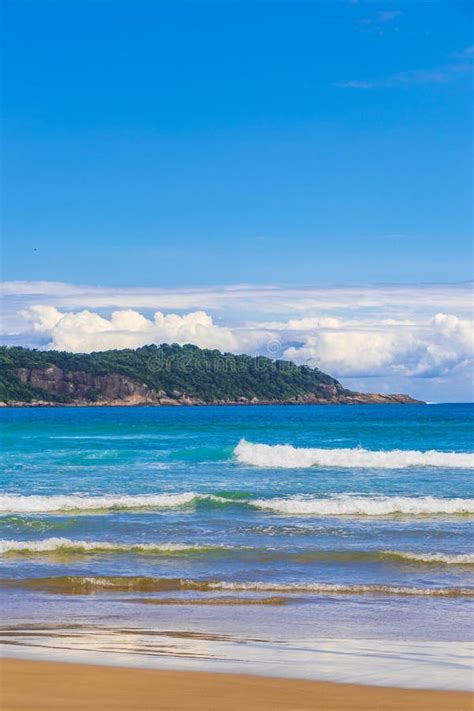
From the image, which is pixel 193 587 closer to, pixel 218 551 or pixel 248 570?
pixel 248 570

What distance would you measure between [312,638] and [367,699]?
8.24ft

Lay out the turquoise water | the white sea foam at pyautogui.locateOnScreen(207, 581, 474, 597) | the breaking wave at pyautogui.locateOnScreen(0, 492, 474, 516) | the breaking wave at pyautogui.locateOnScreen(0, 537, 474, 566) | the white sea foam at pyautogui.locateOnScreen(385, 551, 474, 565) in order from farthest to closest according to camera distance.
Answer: the breaking wave at pyautogui.locateOnScreen(0, 492, 474, 516)
the breaking wave at pyautogui.locateOnScreen(0, 537, 474, 566)
the white sea foam at pyautogui.locateOnScreen(385, 551, 474, 565)
the white sea foam at pyautogui.locateOnScreen(207, 581, 474, 597)
the turquoise water

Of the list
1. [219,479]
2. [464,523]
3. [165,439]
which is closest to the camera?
[464,523]

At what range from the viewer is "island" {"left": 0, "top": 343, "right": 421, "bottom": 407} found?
485 feet

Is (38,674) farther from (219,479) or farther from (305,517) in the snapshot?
(219,479)

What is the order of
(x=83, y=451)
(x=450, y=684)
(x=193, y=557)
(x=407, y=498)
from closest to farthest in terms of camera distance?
(x=450, y=684)
(x=193, y=557)
(x=407, y=498)
(x=83, y=451)

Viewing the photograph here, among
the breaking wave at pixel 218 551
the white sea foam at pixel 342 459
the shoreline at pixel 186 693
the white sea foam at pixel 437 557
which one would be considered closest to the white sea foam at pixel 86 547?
the breaking wave at pixel 218 551

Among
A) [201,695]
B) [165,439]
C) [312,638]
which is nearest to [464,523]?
[312,638]

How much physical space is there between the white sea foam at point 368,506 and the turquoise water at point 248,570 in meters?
0.06

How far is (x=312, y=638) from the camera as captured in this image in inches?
370

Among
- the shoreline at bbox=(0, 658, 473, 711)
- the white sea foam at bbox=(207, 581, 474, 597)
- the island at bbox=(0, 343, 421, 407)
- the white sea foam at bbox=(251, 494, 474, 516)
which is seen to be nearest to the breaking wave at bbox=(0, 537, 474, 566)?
the white sea foam at bbox=(207, 581, 474, 597)

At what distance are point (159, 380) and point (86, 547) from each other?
139 metres

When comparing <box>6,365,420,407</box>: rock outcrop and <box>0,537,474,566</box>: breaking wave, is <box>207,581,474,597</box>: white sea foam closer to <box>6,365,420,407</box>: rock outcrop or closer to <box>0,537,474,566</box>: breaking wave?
<box>0,537,474,566</box>: breaking wave

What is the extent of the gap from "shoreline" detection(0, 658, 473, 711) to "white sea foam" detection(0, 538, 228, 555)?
7.56 meters
